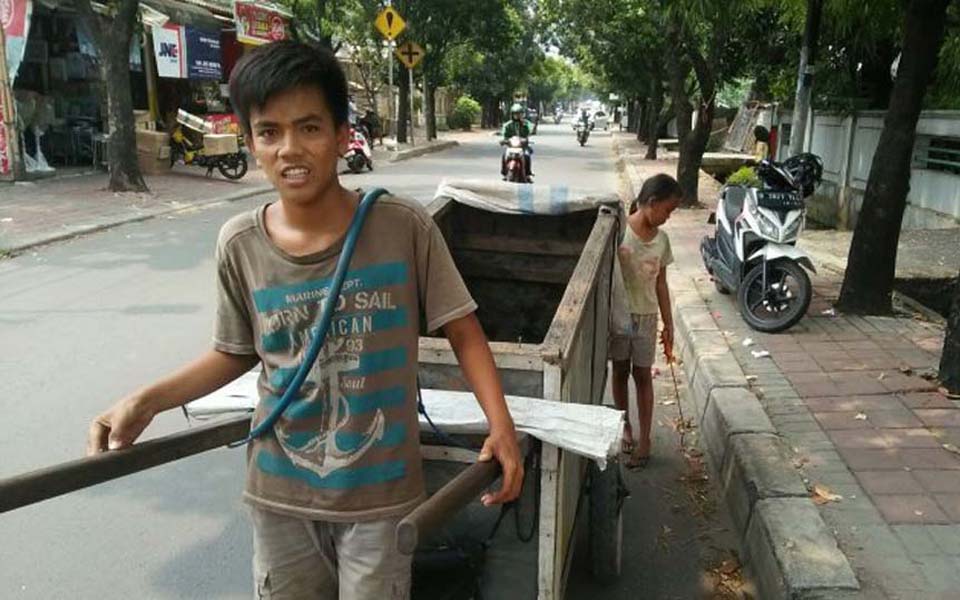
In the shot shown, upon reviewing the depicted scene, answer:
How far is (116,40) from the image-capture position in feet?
42.1

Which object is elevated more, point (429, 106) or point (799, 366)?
point (429, 106)

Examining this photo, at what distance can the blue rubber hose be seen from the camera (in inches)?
63.0

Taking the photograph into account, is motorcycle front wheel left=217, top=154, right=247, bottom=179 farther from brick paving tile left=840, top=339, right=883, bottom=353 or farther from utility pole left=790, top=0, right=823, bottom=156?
brick paving tile left=840, top=339, right=883, bottom=353

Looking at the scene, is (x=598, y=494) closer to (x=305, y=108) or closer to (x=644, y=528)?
(x=644, y=528)

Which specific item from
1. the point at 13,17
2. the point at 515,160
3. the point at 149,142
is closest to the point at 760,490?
the point at 515,160

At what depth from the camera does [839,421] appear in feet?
13.3

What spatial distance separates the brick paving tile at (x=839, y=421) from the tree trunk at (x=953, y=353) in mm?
661

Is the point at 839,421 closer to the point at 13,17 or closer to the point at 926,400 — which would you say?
the point at 926,400

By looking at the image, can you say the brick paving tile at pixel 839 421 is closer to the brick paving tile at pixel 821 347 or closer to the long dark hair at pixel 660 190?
the brick paving tile at pixel 821 347

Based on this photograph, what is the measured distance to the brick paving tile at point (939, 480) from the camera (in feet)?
10.8

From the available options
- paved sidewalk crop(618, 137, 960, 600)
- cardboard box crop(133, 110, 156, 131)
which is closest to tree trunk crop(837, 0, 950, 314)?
paved sidewalk crop(618, 137, 960, 600)

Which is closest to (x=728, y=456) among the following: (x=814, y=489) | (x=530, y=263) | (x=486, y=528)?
(x=814, y=489)

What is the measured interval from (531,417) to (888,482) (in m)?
2.16

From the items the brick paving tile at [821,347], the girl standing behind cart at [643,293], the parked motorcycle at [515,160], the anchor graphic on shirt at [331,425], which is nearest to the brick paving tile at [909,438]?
the girl standing behind cart at [643,293]
